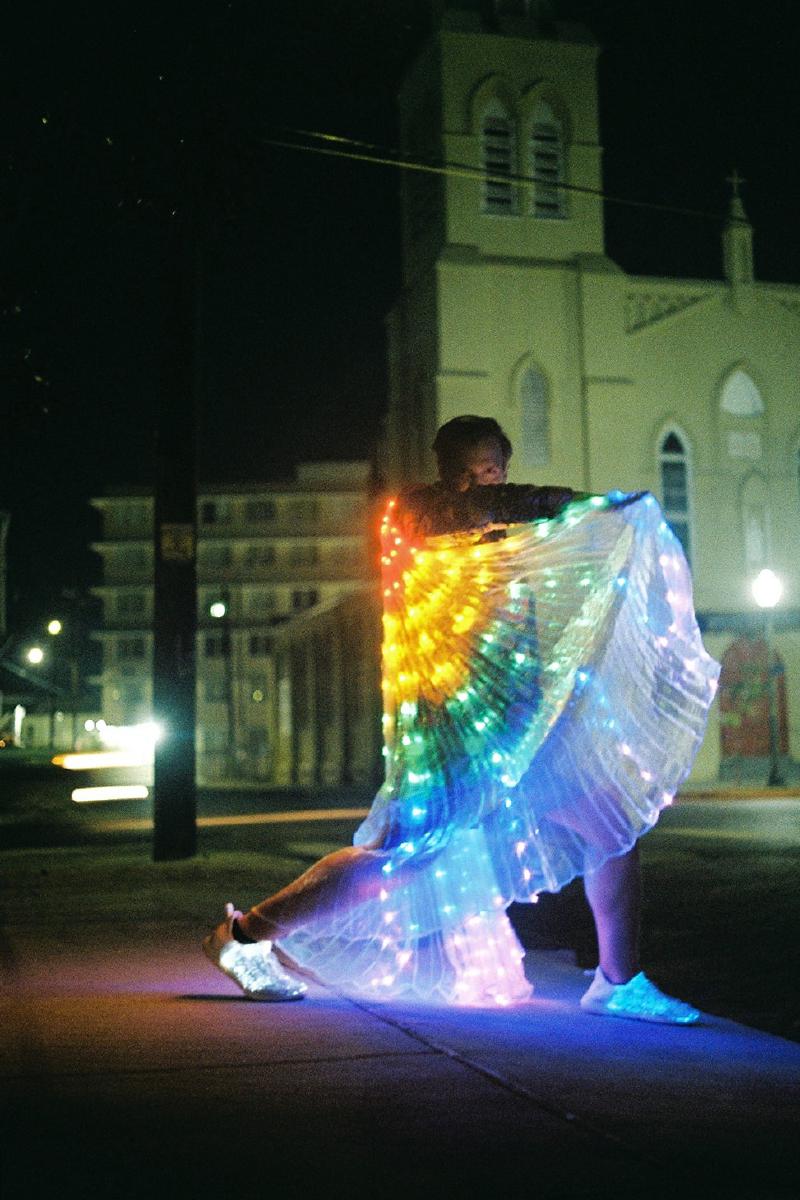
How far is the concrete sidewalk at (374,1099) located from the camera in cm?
300

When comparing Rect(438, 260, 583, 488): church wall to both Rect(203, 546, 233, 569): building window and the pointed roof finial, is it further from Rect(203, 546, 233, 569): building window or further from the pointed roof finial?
Rect(203, 546, 233, 569): building window

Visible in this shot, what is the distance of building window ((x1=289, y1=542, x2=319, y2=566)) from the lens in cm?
9475

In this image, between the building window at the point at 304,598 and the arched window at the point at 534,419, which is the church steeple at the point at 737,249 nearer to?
the arched window at the point at 534,419

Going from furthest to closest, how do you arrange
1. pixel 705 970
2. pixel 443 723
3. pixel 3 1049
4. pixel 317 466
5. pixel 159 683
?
pixel 317 466, pixel 159 683, pixel 705 970, pixel 443 723, pixel 3 1049

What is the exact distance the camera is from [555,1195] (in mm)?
2875

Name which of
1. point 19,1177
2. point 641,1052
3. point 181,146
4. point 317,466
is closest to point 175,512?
point 181,146

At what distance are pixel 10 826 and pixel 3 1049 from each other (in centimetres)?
1496

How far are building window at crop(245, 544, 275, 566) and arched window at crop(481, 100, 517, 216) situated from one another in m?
58.0

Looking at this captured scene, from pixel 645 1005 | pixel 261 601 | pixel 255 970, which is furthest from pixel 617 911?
pixel 261 601

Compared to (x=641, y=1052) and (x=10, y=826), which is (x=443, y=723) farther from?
(x=10, y=826)

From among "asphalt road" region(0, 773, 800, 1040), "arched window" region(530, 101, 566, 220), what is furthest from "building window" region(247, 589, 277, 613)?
"asphalt road" region(0, 773, 800, 1040)

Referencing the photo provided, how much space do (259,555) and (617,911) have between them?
297 feet

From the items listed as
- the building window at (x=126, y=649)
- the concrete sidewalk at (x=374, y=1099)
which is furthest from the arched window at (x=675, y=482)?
the building window at (x=126, y=649)

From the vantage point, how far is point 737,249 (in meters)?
39.5
